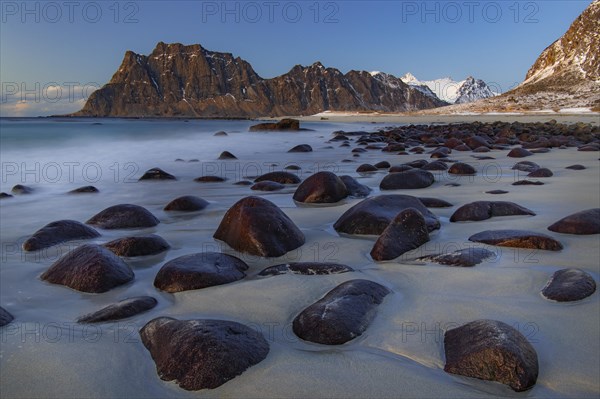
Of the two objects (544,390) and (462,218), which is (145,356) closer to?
(544,390)

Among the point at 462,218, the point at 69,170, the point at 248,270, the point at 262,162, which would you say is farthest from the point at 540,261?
the point at 69,170

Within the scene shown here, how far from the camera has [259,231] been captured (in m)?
2.67

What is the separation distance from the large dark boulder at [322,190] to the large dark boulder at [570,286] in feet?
7.36

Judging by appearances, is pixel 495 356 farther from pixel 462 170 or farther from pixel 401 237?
pixel 462 170

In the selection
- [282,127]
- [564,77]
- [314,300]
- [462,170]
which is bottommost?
[314,300]

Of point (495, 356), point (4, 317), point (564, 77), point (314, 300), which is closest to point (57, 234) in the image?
point (4, 317)

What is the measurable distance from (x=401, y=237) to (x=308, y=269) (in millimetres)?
583

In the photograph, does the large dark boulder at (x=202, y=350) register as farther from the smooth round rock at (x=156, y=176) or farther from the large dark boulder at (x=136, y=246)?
the smooth round rock at (x=156, y=176)

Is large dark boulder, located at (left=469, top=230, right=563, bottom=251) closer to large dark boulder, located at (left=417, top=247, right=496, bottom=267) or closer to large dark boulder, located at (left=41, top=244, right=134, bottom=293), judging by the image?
large dark boulder, located at (left=417, top=247, right=496, bottom=267)

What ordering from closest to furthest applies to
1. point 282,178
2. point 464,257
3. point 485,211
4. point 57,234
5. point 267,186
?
point 464,257 < point 57,234 < point 485,211 < point 267,186 < point 282,178

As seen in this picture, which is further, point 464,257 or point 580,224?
point 580,224

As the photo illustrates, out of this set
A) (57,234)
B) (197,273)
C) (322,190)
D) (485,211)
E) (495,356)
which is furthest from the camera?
(322,190)

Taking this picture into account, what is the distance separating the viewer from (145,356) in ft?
5.06

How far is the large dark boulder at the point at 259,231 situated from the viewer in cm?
264
